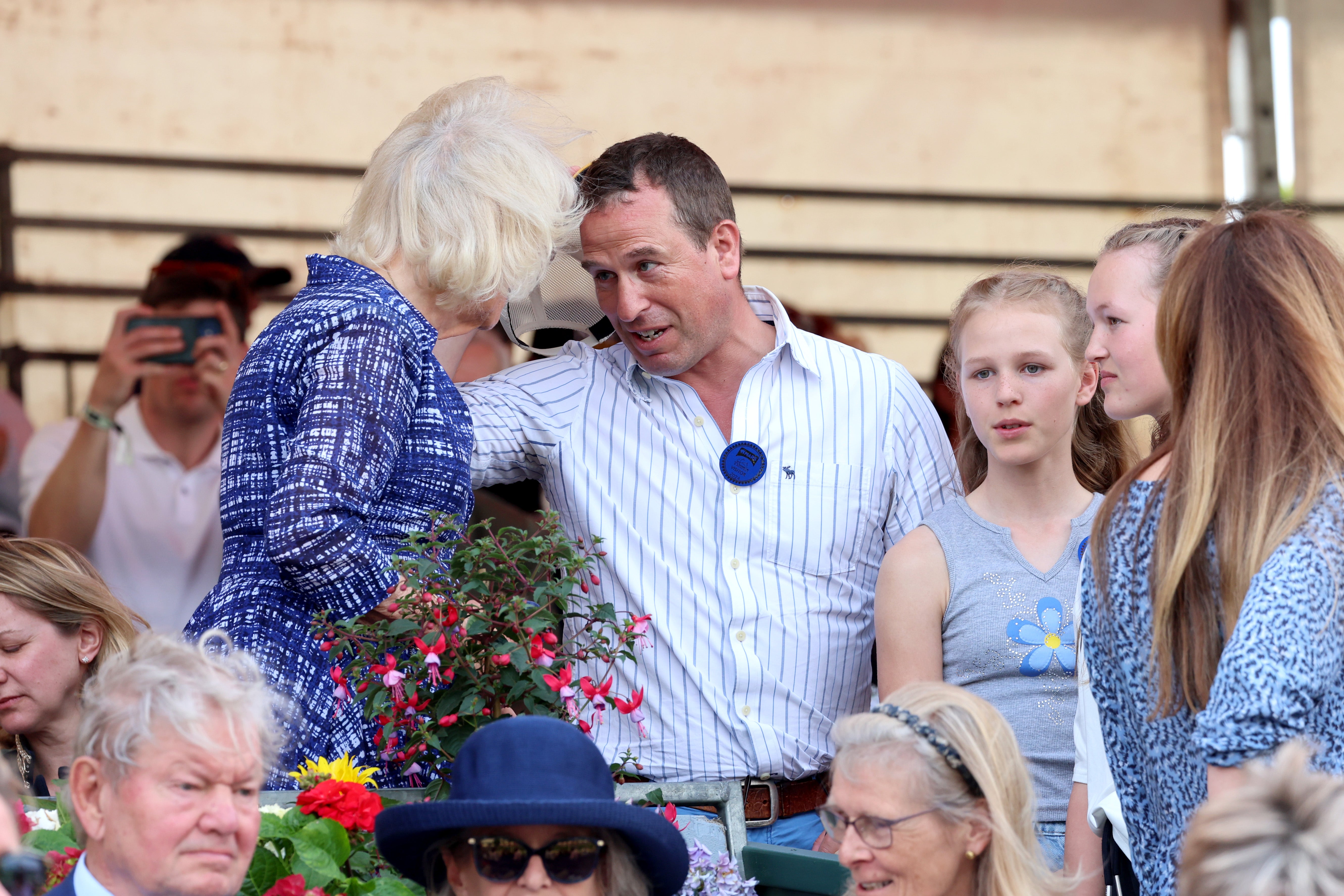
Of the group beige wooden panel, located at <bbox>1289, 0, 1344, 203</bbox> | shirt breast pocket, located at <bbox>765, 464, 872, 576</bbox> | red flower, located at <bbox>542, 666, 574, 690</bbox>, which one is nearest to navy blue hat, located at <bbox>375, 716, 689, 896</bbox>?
red flower, located at <bbox>542, 666, 574, 690</bbox>

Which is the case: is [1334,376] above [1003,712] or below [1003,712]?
above

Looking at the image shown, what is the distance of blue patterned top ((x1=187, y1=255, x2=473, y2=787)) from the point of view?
2410 millimetres

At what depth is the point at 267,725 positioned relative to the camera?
1924 millimetres

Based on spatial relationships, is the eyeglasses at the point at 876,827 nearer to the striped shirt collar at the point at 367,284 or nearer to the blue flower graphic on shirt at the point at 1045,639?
the blue flower graphic on shirt at the point at 1045,639

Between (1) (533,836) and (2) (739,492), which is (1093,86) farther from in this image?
(1) (533,836)

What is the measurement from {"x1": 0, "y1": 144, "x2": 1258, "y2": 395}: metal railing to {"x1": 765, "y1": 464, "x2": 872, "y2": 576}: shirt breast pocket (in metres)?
3.13

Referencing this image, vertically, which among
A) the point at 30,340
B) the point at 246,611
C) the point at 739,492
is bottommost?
the point at 246,611

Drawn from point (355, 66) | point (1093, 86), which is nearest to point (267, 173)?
point (355, 66)

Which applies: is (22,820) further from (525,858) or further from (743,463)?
(743,463)

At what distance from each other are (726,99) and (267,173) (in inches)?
75.9

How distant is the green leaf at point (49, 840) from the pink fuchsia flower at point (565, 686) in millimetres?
687

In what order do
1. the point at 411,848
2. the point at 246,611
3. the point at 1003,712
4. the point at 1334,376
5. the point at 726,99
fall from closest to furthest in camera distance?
the point at 1334,376
the point at 411,848
the point at 246,611
the point at 1003,712
the point at 726,99

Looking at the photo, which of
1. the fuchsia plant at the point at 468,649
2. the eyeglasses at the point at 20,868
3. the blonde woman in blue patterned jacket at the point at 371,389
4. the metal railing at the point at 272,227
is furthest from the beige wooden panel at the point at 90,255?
the eyeglasses at the point at 20,868

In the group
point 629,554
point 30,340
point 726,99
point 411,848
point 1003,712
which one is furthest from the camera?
point 726,99
